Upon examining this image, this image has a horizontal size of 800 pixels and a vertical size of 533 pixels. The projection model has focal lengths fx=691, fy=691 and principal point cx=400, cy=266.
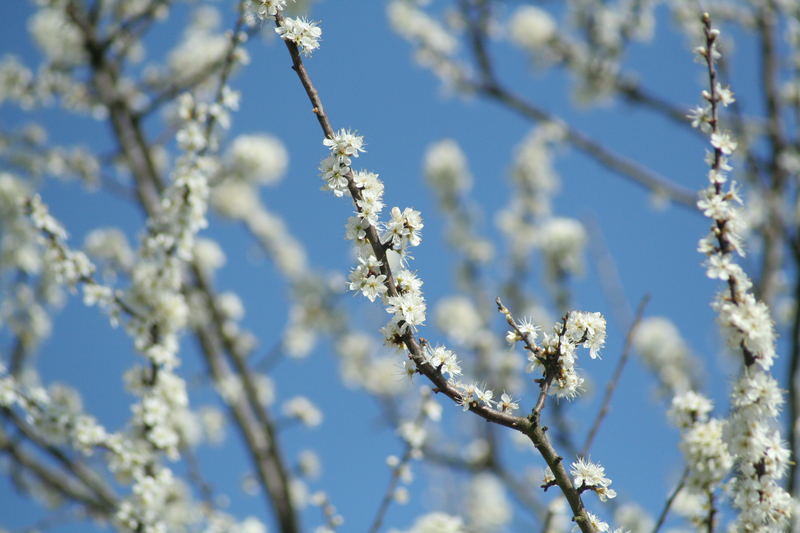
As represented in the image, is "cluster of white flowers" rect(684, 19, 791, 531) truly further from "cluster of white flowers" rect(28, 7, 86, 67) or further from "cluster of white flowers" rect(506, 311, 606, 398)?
"cluster of white flowers" rect(28, 7, 86, 67)

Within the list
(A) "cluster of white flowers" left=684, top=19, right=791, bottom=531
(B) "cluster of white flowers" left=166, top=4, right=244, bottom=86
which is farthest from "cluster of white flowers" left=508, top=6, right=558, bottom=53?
(A) "cluster of white flowers" left=684, top=19, right=791, bottom=531

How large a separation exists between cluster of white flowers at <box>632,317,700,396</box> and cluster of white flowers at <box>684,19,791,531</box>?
529 centimetres

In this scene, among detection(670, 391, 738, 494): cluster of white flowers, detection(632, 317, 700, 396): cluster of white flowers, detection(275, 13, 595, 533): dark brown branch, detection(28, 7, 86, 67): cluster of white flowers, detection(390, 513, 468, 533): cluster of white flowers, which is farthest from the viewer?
detection(632, 317, 700, 396): cluster of white flowers

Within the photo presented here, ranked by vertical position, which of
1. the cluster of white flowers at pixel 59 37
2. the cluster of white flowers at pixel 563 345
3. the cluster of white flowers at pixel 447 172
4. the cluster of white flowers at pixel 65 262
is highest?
the cluster of white flowers at pixel 447 172

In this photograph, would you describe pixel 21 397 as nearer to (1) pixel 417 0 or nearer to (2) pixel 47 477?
(2) pixel 47 477

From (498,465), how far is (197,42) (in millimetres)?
5868

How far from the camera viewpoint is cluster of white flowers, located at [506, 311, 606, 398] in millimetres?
2008

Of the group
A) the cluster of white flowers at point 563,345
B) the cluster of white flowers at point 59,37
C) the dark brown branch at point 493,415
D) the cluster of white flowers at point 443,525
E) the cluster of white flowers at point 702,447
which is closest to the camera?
the dark brown branch at point 493,415

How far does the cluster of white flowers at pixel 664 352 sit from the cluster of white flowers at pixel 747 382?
529 cm

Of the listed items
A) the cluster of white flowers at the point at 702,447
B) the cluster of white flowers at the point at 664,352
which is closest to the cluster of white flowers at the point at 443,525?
the cluster of white flowers at the point at 702,447

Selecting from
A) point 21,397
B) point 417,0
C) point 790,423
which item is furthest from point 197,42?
point 790,423

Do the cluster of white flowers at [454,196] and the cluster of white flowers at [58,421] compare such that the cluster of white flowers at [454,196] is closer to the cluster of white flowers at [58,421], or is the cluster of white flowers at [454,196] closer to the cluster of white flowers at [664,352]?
the cluster of white flowers at [664,352]

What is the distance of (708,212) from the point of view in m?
2.14

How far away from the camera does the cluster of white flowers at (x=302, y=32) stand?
2100 mm
